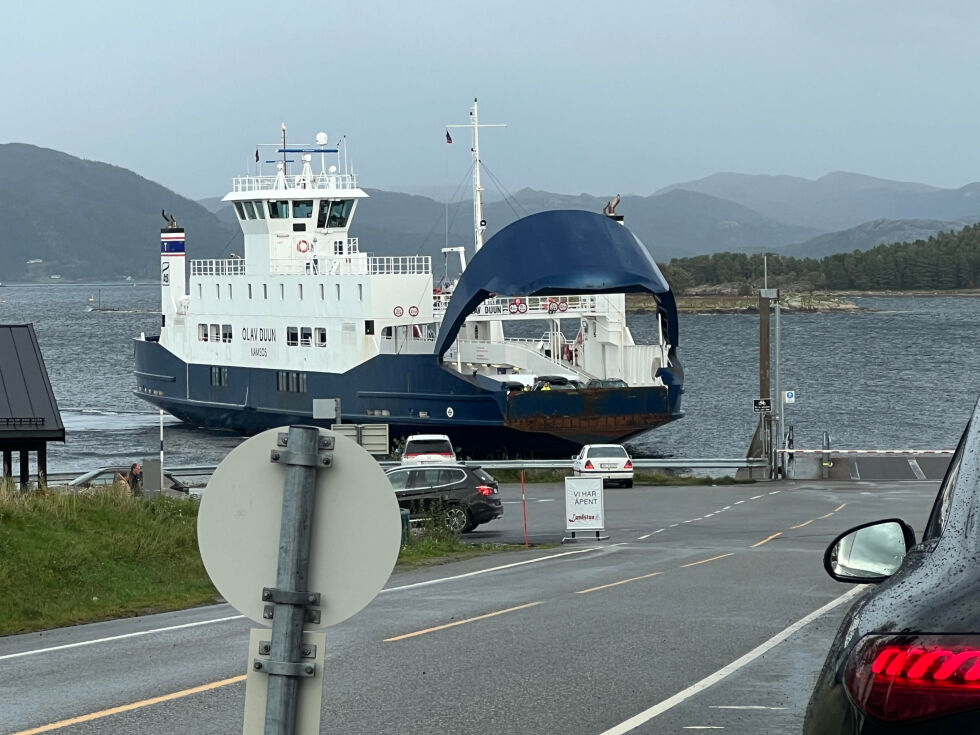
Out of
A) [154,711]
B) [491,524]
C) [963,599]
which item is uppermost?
[963,599]

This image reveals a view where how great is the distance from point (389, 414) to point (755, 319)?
481 feet

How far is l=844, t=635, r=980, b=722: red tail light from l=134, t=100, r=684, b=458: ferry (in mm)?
35238

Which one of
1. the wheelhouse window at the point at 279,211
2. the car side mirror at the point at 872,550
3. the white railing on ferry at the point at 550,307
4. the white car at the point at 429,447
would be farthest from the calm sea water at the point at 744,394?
the car side mirror at the point at 872,550

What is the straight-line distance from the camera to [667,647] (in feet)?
35.1

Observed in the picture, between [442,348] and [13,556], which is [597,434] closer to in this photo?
[442,348]

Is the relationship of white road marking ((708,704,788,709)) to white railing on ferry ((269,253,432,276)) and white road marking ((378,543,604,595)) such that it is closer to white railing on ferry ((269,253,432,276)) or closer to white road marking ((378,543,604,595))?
white road marking ((378,543,604,595))

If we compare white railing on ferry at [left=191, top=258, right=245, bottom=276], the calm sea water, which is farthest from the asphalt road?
white railing on ferry at [left=191, top=258, right=245, bottom=276]

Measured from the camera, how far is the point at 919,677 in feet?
8.90

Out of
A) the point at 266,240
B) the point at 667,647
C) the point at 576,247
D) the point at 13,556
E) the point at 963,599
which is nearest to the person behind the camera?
the point at 963,599

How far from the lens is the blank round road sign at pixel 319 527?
4320 mm

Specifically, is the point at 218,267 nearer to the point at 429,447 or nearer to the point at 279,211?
the point at 279,211

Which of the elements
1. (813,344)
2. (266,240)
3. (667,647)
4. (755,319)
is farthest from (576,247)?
(755,319)

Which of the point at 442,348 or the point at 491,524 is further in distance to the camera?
the point at 442,348

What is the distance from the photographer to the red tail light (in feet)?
8.77
